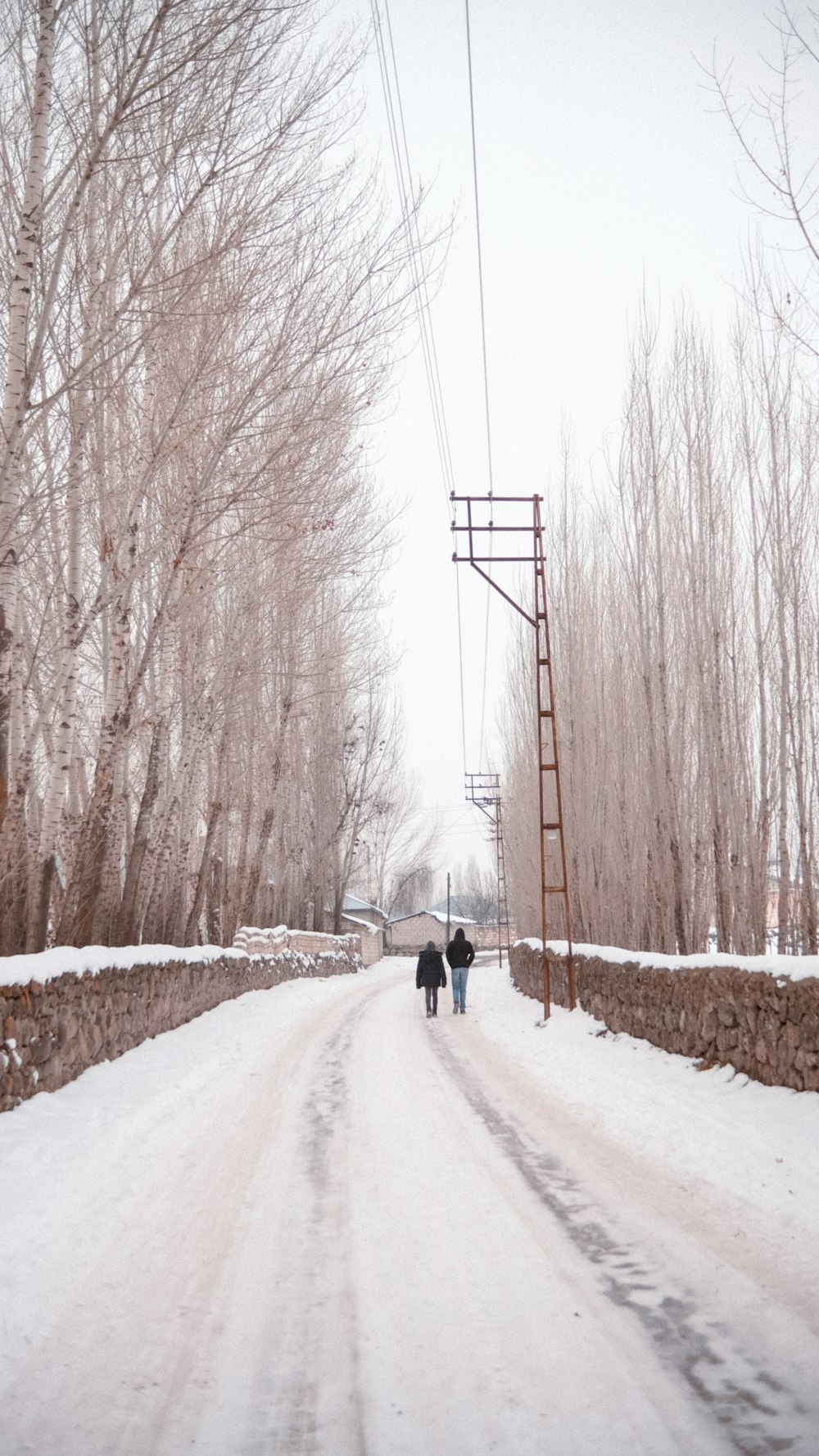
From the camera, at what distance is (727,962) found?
7.89 metres

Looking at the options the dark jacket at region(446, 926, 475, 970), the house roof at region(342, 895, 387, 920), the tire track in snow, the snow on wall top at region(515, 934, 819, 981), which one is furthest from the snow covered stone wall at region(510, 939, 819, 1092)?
the house roof at region(342, 895, 387, 920)

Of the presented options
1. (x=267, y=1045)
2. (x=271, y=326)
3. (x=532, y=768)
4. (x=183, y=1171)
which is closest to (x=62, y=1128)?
(x=183, y=1171)

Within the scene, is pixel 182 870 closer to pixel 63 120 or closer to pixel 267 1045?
pixel 267 1045

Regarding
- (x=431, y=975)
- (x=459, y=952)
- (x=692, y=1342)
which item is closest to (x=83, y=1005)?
Result: (x=692, y=1342)

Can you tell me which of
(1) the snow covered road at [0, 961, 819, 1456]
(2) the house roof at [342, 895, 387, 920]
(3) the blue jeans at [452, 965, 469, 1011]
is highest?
(1) the snow covered road at [0, 961, 819, 1456]

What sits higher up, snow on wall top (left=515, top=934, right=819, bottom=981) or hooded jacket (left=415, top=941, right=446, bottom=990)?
snow on wall top (left=515, top=934, right=819, bottom=981)

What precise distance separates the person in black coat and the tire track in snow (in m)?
12.1

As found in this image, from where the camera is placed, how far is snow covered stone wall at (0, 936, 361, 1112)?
6.22 m

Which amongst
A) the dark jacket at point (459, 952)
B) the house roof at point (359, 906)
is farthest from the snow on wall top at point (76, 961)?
the house roof at point (359, 906)

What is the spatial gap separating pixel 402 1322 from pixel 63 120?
8352 millimetres

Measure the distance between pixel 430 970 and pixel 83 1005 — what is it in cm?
990

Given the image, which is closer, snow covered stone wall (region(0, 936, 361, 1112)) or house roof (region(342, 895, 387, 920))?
snow covered stone wall (region(0, 936, 361, 1112))

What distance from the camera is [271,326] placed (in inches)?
406

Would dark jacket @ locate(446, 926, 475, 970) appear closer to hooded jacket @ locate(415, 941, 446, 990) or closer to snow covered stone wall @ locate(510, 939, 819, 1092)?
hooded jacket @ locate(415, 941, 446, 990)
